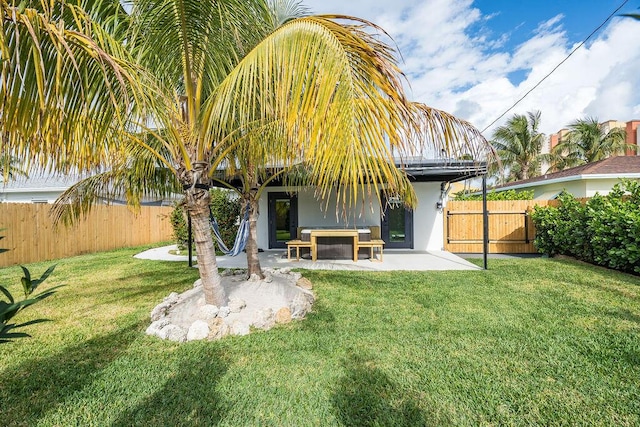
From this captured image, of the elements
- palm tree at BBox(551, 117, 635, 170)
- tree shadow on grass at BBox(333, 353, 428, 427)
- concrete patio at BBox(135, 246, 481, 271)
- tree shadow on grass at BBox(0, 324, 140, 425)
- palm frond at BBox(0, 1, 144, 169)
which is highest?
palm tree at BBox(551, 117, 635, 170)

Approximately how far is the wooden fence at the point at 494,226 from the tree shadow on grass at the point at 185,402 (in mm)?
9252

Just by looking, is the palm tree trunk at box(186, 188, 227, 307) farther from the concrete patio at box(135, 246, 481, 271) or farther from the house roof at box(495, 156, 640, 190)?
the house roof at box(495, 156, 640, 190)

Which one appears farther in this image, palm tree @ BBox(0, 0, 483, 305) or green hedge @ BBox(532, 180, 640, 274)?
green hedge @ BBox(532, 180, 640, 274)

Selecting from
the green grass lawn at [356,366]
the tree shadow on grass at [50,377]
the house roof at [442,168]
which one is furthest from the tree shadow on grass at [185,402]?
the house roof at [442,168]

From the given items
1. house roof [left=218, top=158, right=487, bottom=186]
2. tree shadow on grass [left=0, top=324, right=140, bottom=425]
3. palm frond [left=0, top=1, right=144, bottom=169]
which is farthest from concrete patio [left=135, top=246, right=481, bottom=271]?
palm frond [left=0, top=1, right=144, bottom=169]

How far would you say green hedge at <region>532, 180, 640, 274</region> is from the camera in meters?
6.16

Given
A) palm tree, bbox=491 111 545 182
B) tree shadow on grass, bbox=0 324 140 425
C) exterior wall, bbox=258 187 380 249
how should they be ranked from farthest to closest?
palm tree, bbox=491 111 545 182 → exterior wall, bbox=258 187 380 249 → tree shadow on grass, bbox=0 324 140 425

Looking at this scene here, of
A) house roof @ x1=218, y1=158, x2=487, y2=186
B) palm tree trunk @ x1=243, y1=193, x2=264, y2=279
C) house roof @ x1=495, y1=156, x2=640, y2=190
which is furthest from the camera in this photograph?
house roof @ x1=495, y1=156, x2=640, y2=190

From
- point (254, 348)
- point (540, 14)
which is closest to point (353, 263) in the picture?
point (254, 348)

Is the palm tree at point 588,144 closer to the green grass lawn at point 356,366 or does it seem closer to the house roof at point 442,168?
the house roof at point 442,168

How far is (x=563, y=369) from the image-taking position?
2875mm

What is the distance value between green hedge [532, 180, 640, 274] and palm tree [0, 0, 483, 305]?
5225 mm

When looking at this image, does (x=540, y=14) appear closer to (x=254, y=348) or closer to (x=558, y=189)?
(x=558, y=189)

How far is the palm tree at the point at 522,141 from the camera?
2238 centimetres
